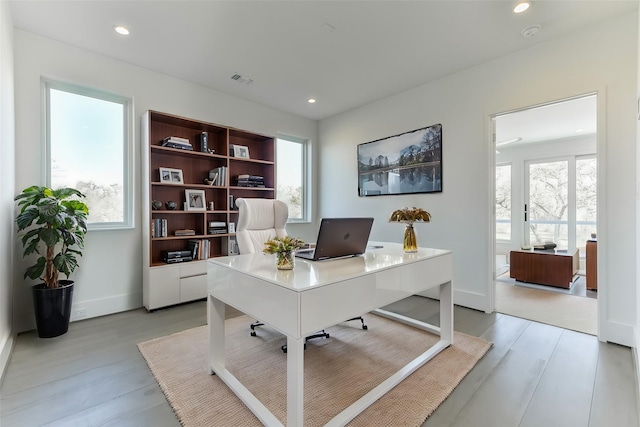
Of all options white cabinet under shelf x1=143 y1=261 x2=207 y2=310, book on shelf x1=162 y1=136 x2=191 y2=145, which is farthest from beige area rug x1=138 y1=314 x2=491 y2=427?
book on shelf x1=162 y1=136 x2=191 y2=145

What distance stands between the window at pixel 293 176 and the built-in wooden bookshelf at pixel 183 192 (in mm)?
502

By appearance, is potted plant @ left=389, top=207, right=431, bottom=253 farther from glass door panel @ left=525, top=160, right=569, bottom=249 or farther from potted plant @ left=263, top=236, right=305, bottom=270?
glass door panel @ left=525, top=160, right=569, bottom=249

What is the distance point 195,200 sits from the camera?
3.56 m

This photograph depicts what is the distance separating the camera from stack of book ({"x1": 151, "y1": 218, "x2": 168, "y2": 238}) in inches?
125

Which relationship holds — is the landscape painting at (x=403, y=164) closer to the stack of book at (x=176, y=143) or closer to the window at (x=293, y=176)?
the window at (x=293, y=176)

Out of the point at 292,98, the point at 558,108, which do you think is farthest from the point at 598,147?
the point at 292,98

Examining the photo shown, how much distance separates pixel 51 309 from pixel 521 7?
453cm

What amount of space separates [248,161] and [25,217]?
7.85 ft

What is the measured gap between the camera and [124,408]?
5.20 ft

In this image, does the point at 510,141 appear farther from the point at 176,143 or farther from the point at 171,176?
the point at 171,176

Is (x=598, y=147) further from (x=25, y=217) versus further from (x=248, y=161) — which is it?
(x=25, y=217)

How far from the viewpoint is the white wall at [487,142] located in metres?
2.32

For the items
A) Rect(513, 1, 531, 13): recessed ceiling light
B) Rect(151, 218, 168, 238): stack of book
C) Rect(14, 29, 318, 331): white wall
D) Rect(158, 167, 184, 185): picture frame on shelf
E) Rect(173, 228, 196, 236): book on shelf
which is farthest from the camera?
Rect(173, 228, 196, 236): book on shelf

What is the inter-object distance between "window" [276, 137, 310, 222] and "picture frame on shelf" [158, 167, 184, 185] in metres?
1.60
